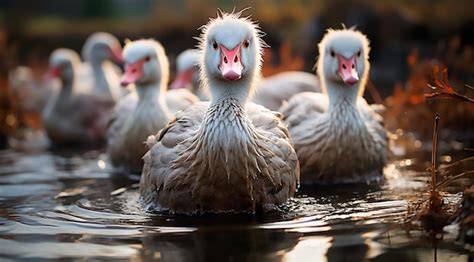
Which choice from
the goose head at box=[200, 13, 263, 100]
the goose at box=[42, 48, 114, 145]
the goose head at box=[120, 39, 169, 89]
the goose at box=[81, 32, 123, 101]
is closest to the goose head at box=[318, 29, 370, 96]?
the goose head at box=[200, 13, 263, 100]

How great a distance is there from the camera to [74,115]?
14.2m

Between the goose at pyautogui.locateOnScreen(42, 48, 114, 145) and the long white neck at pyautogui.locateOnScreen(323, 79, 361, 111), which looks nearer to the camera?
the long white neck at pyautogui.locateOnScreen(323, 79, 361, 111)

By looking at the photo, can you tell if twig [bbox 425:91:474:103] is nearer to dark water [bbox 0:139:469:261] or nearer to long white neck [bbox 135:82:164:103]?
dark water [bbox 0:139:469:261]

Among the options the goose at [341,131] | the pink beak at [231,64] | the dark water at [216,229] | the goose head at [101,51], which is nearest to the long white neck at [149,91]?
the dark water at [216,229]

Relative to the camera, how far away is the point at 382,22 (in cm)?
1923

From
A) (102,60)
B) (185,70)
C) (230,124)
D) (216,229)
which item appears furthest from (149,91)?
(102,60)

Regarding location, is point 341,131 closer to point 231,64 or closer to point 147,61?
point 231,64

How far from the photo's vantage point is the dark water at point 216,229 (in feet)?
20.9

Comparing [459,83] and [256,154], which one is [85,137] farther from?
[256,154]

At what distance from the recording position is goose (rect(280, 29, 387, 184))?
31.6ft

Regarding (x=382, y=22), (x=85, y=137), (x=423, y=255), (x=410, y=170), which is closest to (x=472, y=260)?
(x=423, y=255)

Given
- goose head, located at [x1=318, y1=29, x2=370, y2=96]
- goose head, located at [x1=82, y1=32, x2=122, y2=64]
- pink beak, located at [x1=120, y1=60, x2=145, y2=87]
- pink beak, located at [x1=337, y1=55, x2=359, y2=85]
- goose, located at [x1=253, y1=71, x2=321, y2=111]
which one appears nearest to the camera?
pink beak, located at [x1=337, y1=55, x2=359, y2=85]

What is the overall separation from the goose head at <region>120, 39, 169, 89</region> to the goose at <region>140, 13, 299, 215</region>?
2967mm

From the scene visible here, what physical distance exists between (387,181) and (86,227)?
11.4 ft
